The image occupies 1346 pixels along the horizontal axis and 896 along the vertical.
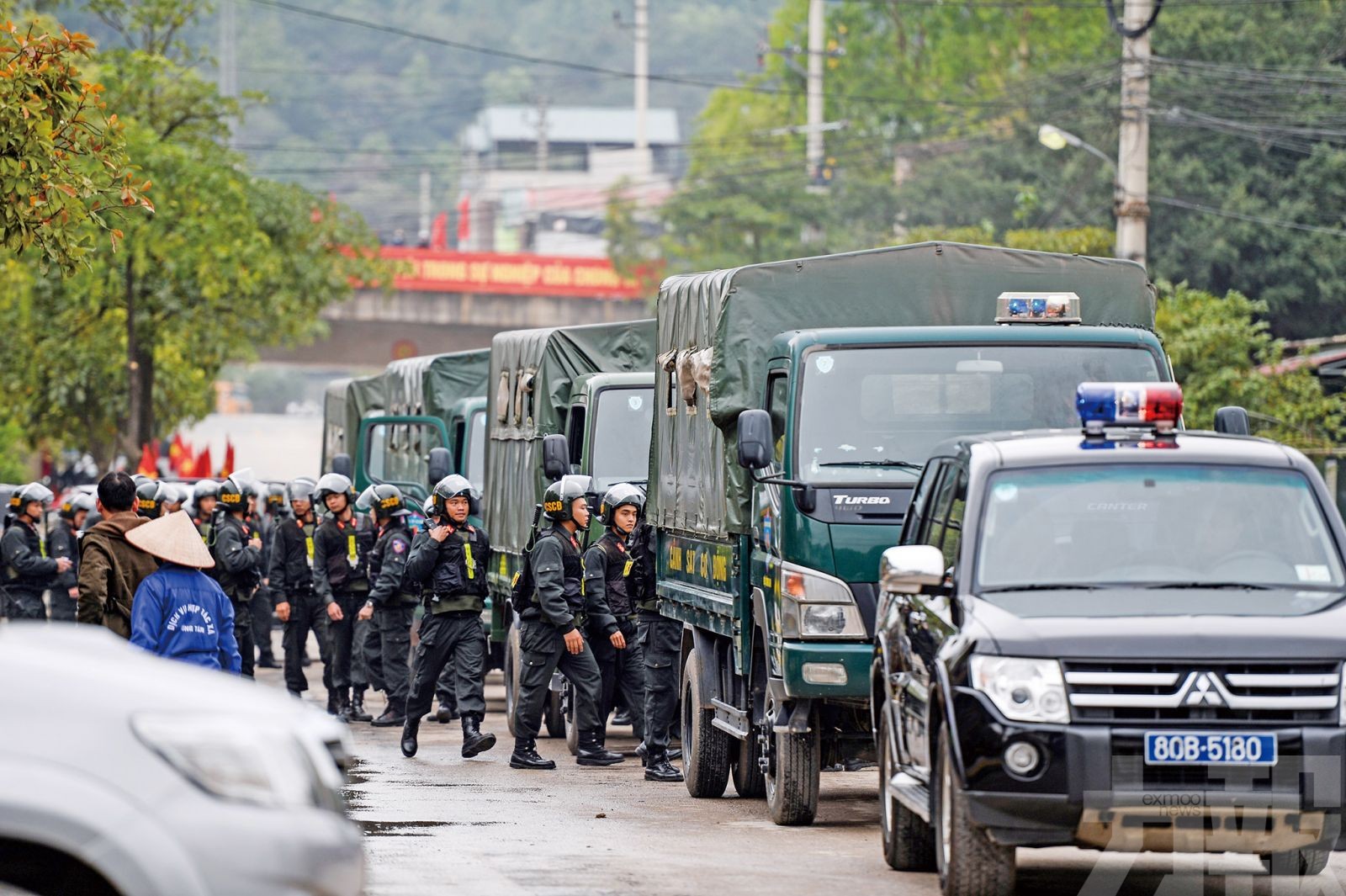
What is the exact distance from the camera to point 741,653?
42.0 feet

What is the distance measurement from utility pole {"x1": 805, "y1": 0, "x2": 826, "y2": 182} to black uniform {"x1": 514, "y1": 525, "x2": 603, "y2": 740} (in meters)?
55.6

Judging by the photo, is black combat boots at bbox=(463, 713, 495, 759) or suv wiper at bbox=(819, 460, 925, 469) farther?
black combat boots at bbox=(463, 713, 495, 759)

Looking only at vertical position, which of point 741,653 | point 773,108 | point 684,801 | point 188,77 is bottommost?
point 684,801

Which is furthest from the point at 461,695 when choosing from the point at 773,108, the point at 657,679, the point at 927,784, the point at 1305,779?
the point at 773,108

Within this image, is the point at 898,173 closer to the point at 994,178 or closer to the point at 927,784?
the point at 994,178

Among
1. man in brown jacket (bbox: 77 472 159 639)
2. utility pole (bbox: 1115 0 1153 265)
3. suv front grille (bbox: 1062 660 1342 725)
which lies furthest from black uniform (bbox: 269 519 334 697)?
suv front grille (bbox: 1062 660 1342 725)

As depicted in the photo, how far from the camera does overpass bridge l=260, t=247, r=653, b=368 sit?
74688 mm

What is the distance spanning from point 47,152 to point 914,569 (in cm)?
689

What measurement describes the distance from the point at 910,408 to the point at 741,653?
164 centimetres

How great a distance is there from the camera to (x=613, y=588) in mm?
16344

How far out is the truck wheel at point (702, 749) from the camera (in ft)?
44.8

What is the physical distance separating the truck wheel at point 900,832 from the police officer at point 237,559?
9.64 metres

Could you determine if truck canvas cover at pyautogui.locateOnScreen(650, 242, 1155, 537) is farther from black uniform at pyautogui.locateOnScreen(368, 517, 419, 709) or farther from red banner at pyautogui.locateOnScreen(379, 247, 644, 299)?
red banner at pyautogui.locateOnScreen(379, 247, 644, 299)

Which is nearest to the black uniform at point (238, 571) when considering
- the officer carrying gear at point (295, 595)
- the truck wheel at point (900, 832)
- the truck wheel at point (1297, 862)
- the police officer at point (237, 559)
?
the police officer at point (237, 559)
